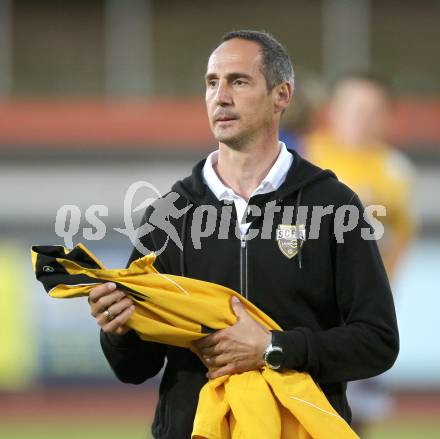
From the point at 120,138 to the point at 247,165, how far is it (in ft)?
26.3

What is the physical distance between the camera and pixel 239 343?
3.15 m

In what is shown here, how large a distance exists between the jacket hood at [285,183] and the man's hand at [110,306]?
41 centimetres

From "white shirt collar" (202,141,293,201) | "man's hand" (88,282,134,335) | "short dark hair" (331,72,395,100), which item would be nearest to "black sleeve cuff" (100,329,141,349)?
"man's hand" (88,282,134,335)

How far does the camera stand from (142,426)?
948 centimetres

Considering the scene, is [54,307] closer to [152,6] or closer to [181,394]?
[152,6]

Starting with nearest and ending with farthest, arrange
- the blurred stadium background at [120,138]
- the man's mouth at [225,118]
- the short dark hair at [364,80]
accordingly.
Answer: the man's mouth at [225,118], the short dark hair at [364,80], the blurred stadium background at [120,138]

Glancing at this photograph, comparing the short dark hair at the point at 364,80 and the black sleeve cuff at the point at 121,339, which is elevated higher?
the short dark hair at the point at 364,80

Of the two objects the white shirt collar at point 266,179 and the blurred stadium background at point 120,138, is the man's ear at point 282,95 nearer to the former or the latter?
the white shirt collar at point 266,179

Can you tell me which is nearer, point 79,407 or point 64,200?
point 79,407

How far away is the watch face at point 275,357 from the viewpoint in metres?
3.13

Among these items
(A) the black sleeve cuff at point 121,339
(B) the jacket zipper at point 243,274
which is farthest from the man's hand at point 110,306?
(B) the jacket zipper at point 243,274

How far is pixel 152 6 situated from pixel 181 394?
34.8 feet

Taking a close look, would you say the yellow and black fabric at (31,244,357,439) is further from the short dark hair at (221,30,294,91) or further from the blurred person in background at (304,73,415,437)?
the blurred person in background at (304,73,415,437)

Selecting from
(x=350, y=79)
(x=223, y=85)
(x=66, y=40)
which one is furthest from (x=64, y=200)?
(x=223, y=85)
